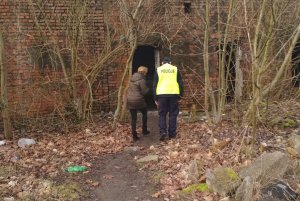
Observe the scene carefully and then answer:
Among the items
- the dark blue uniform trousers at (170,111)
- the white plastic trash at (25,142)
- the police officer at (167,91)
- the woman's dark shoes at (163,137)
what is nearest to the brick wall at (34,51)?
the white plastic trash at (25,142)

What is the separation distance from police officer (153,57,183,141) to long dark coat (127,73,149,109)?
1.20 ft

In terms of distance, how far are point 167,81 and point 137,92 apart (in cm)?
81

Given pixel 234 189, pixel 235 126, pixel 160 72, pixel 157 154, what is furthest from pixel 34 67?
pixel 234 189

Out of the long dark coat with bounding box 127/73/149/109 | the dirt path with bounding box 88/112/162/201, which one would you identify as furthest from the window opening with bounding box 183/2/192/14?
the dirt path with bounding box 88/112/162/201

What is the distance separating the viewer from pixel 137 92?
910 centimetres

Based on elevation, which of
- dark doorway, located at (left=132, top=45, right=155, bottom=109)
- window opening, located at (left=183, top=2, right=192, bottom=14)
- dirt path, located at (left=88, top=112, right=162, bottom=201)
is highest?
window opening, located at (left=183, top=2, right=192, bottom=14)

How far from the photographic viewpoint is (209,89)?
988 centimetres

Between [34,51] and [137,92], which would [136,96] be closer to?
[137,92]

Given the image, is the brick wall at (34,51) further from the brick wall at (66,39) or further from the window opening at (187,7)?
the window opening at (187,7)

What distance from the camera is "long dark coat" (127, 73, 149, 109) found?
29.7ft

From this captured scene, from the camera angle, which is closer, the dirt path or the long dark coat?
the dirt path

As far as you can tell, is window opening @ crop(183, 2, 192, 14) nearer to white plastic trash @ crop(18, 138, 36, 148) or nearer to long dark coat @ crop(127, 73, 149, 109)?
long dark coat @ crop(127, 73, 149, 109)

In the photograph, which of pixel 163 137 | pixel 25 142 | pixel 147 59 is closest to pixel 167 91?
pixel 163 137

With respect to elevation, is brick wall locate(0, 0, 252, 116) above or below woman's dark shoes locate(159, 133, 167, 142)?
above
